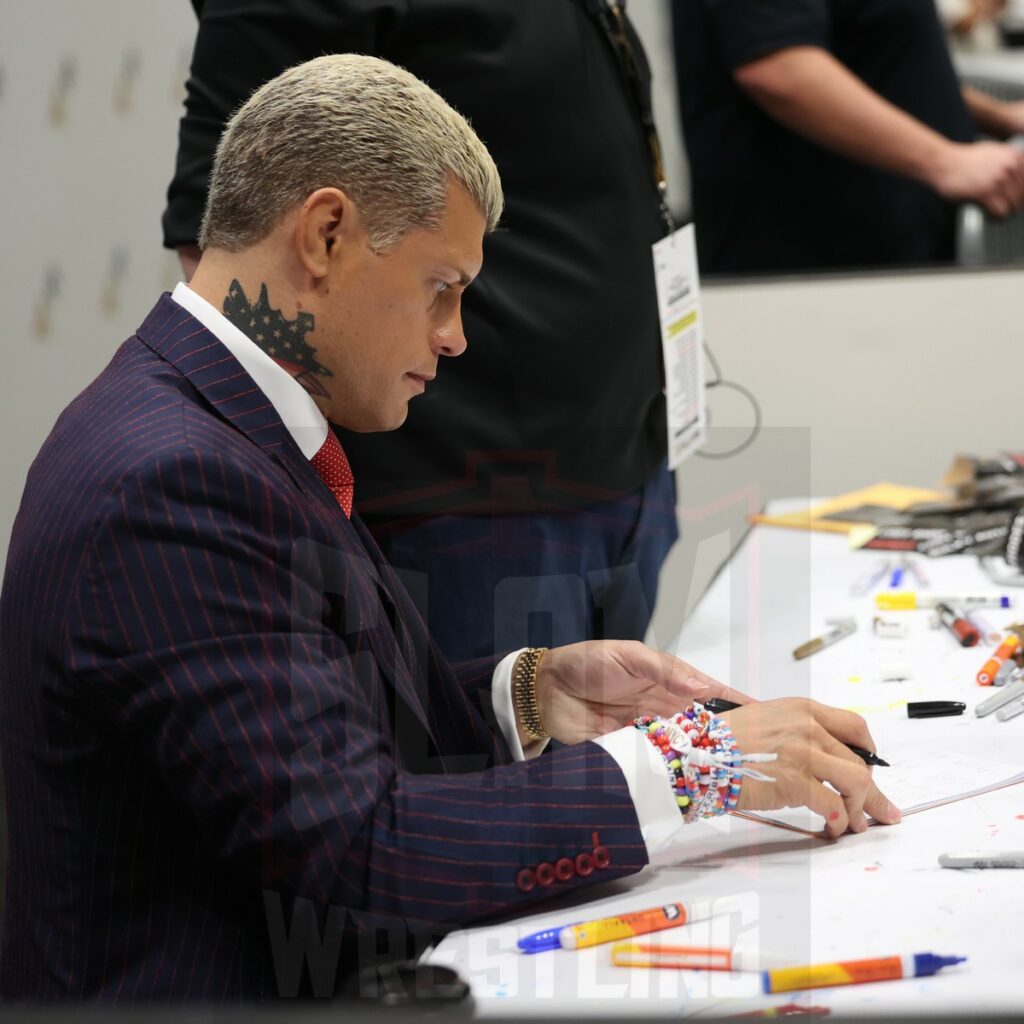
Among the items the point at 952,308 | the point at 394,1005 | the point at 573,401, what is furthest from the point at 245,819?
the point at 952,308

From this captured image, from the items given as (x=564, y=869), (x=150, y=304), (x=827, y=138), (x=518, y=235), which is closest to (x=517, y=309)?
(x=518, y=235)

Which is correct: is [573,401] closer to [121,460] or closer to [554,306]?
[554,306]

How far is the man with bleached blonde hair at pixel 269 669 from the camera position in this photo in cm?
87

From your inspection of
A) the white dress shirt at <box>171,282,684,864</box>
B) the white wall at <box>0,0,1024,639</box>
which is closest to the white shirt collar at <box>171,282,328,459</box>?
the white dress shirt at <box>171,282,684,864</box>

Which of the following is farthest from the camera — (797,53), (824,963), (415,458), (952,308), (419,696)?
(952,308)

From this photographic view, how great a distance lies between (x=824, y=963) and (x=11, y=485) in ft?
5.41

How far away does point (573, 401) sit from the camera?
169cm

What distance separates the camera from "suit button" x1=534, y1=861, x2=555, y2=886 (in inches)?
36.5

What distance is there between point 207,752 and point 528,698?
0.47 m

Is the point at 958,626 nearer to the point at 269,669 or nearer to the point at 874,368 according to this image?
the point at 269,669

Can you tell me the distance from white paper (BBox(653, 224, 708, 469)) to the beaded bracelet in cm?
87

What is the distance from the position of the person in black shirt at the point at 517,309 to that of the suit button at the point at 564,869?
727mm

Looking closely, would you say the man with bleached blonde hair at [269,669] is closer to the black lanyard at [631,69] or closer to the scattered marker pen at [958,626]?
the scattered marker pen at [958,626]

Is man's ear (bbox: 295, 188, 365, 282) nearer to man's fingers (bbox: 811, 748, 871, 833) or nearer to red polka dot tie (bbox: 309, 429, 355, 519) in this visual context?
red polka dot tie (bbox: 309, 429, 355, 519)
